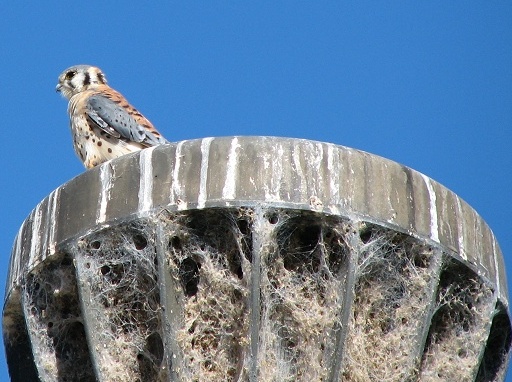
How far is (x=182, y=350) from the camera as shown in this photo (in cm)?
925

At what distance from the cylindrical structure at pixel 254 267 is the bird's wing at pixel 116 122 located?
2.30 m

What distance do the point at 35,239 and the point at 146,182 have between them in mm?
946

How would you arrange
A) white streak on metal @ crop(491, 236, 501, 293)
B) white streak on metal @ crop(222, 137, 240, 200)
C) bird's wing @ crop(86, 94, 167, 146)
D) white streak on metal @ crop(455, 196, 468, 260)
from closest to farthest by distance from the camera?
white streak on metal @ crop(222, 137, 240, 200)
white streak on metal @ crop(455, 196, 468, 260)
white streak on metal @ crop(491, 236, 501, 293)
bird's wing @ crop(86, 94, 167, 146)

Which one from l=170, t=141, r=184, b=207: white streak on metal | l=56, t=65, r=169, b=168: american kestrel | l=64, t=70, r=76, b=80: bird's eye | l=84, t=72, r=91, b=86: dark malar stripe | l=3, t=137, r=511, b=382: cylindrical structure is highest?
l=64, t=70, r=76, b=80: bird's eye

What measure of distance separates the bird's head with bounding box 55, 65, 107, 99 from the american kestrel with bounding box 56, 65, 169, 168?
0.34m

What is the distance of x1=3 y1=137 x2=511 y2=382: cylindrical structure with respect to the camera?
923 cm

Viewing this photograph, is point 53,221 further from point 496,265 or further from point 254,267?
point 496,265

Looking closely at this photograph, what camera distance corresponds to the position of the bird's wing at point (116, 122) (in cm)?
1199

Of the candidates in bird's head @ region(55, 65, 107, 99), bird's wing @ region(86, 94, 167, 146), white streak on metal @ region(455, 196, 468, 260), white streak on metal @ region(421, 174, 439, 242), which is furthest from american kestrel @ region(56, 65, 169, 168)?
white streak on metal @ region(455, 196, 468, 260)

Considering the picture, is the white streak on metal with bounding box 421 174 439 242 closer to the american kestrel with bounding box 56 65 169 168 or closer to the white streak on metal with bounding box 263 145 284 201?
the white streak on metal with bounding box 263 145 284 201

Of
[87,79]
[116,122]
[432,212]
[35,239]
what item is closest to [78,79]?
[87,79]

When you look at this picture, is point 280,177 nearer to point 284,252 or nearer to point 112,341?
point 284,252

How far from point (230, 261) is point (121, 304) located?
0.79 metres

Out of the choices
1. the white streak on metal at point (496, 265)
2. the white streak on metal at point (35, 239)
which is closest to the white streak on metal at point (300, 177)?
the white streak on metal at point (496, 265)
